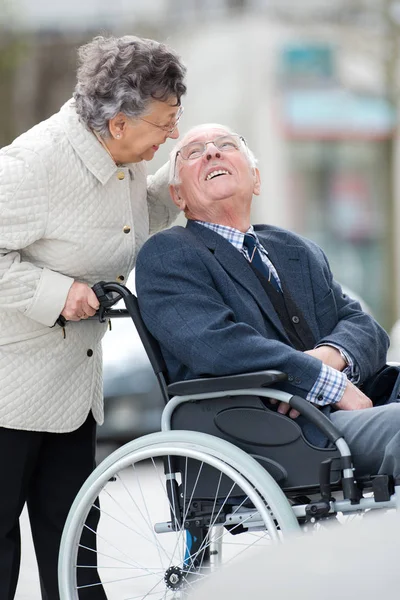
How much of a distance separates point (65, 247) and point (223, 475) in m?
0.81

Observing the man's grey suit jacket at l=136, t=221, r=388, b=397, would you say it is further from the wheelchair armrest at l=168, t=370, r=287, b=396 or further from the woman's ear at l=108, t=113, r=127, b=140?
the woman's ear at l=108, t=113, r=127, b=140

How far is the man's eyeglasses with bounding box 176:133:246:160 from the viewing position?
A: 3650mm

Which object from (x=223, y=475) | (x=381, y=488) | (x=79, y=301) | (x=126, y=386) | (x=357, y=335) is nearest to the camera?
(x=381, y=488)

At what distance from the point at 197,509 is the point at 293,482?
0.30 metres

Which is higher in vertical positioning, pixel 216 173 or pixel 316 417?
pixel 216 173

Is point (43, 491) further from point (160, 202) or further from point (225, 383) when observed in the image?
point (160, 202)

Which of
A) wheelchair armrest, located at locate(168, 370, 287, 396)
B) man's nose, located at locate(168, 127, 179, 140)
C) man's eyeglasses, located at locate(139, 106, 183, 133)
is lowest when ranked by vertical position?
wheelchair armrest, located at locate(168, 370, 287, 396)

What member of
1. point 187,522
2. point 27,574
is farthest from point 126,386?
point 187,522

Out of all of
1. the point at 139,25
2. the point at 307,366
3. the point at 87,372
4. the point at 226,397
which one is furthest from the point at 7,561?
the point at 139,25

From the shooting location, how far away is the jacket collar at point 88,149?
3.39m

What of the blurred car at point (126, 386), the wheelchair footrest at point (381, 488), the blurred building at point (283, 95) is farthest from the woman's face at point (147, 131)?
the blurred building at point (283, 95)

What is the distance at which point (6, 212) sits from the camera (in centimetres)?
320

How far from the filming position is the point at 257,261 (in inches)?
142

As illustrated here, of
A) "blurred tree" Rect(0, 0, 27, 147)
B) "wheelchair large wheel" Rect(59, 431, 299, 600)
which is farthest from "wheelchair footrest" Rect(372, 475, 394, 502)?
"blurred tree" Rect(0, 0, 27, 147)
